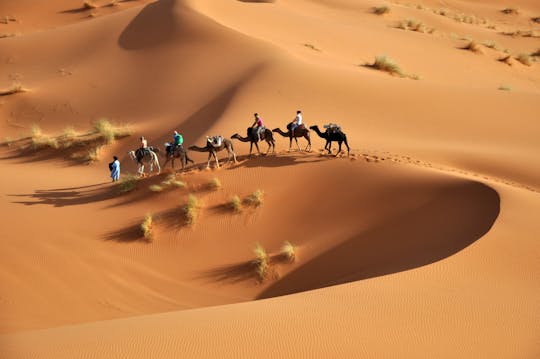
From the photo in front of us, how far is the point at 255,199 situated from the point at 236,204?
478mm

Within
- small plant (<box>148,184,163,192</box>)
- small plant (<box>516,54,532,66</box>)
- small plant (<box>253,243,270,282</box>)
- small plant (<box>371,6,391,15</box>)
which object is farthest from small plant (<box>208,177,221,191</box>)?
small plant (<box>371,6,391,15</box>)

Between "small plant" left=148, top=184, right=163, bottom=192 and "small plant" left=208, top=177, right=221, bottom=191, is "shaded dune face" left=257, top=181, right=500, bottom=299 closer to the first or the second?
"small plant" left=208, top=177, right=221, bottom=191

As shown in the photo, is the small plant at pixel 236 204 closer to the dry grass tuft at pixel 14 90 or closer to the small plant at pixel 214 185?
the small plant at pixel 214 185

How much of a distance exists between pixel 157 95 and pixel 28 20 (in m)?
26.7

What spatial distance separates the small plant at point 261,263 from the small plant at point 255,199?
167cm

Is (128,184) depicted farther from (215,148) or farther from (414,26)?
(414,26)

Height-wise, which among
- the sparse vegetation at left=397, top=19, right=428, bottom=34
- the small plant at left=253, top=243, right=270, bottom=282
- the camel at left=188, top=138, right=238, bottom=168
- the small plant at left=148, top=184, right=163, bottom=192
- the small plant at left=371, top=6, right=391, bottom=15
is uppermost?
the small plant at left=371, top=6, right=391, bottom=15

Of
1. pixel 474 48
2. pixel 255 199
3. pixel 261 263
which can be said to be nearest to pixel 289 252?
pixel 261 263

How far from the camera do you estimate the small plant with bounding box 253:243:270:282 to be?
1088 cm

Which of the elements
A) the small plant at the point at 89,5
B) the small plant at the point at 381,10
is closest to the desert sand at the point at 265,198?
the small plant at the point at 381,10

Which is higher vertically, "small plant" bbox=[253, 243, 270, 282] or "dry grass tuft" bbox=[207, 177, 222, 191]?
"dry grass tuft" bbox=[207, 177, 222, 191]

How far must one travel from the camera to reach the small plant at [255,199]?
12789 millimetres

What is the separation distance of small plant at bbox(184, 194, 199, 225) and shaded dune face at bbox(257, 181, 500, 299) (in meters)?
2.86

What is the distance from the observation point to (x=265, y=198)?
1299cm
